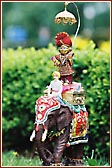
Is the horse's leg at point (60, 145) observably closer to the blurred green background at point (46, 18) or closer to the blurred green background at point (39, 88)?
the blurred green background at point (39, 88)

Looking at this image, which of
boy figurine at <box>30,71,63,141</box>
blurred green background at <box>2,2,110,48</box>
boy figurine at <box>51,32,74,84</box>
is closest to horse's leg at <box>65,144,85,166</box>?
boy figurine at <box>30,71,63,141</box>

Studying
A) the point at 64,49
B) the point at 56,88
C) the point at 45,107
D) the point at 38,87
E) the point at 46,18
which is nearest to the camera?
the point at 45,107

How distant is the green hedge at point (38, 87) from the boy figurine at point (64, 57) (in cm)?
138

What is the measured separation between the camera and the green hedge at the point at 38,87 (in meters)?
7.70

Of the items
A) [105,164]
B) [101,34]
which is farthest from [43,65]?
[101,34]

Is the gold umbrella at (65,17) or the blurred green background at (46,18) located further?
the blurred green background at (46,18)

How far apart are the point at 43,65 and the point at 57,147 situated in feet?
8.16

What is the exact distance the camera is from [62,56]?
6246 millimetres

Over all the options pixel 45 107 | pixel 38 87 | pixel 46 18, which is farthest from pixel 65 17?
pixel 46 18

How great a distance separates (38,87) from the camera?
837 cm

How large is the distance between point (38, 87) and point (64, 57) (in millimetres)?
2173

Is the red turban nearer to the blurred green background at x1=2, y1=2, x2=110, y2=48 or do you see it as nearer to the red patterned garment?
the red patterned garment

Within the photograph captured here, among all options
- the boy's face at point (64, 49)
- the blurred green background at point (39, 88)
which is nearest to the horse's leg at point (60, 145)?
the boy's face at point (64, 49)

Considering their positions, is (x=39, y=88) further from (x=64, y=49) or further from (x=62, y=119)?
(x=62, y=119)
